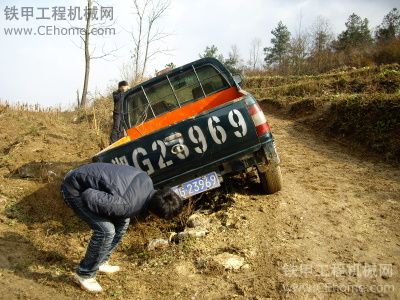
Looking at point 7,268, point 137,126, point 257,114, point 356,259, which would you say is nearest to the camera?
point 356,259

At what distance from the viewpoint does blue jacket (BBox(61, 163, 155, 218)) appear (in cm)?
310

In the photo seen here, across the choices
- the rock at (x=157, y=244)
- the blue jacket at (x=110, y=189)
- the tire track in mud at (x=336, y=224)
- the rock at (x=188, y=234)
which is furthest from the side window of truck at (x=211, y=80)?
the blue jacket at (x=110, y=189)

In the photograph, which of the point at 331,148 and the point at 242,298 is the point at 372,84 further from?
the point at 242,298

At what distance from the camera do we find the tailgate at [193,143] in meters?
4.09

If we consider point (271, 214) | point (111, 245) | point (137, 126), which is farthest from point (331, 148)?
point (111, 245)

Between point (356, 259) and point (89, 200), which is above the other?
point (89, 200)

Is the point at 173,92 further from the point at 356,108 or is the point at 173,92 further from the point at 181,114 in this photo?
the point at 356,108

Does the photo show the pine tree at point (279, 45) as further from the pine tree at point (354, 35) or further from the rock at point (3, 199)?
the rock at point (3, 199)

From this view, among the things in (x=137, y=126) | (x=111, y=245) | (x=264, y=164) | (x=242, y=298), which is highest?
(x=137, y=126)

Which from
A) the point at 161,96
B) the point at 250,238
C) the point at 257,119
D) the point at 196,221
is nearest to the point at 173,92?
the point at 161,96

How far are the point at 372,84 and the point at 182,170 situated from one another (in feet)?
29.5

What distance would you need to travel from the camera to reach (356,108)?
799 cm

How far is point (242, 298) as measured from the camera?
10.3 feet

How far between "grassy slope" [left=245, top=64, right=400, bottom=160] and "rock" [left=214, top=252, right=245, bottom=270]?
13.4 feet
